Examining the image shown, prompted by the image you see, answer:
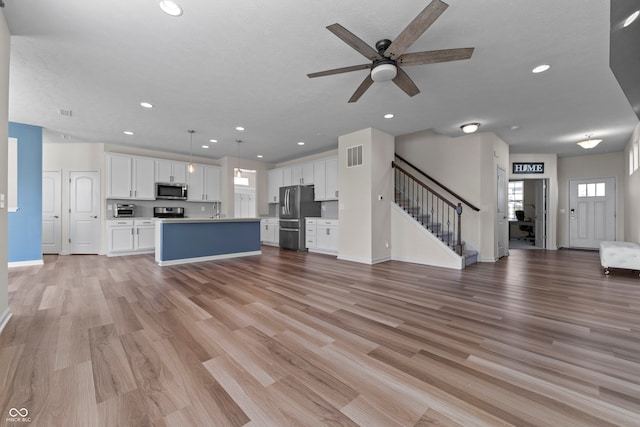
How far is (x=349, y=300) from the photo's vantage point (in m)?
3.05

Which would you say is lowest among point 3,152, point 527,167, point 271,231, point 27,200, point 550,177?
point 271,231

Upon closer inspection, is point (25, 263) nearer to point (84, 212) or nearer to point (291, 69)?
point (84, 212)

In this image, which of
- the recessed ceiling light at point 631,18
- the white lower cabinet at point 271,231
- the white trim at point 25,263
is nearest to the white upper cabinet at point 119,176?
the white trim at point 25,263

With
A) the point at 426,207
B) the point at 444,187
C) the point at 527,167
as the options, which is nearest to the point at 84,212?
the point at 426,207

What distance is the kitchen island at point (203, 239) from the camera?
511 centimetres

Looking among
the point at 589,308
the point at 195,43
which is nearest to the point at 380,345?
the point at 589,308

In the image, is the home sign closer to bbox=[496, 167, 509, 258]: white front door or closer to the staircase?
bbox=[496, 167, 509, 258]: white front door

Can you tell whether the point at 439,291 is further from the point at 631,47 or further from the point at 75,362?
the point at 75,362

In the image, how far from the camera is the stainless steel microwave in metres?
7.00

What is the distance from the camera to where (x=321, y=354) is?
1.89 m

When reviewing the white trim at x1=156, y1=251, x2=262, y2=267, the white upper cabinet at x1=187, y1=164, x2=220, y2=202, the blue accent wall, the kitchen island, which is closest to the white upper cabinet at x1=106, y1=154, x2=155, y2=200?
the white upper cabinet at x1=187, y1=164, x2=220, y2=202

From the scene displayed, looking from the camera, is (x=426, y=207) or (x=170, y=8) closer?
(x=170, y=8)

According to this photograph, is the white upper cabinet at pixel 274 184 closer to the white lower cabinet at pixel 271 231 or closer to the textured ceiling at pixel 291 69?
the white lower cabinet at pixel 271 231

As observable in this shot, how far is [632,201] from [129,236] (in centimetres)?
1196
